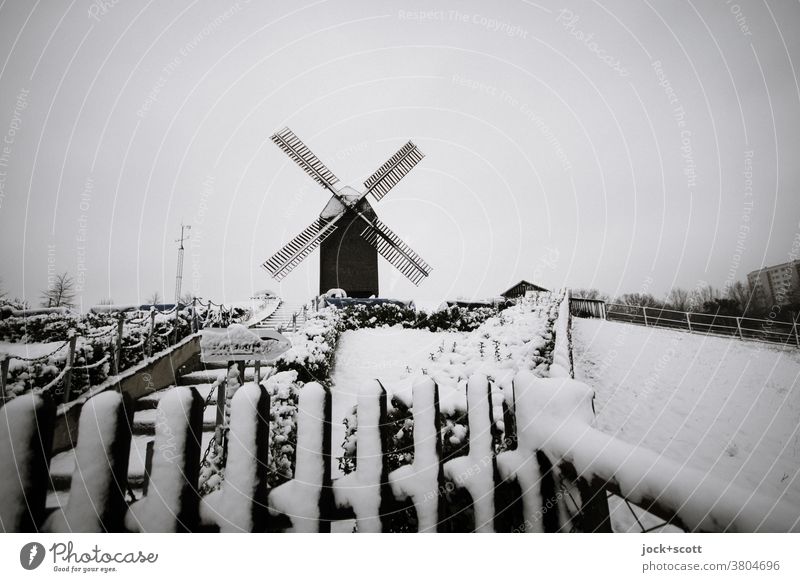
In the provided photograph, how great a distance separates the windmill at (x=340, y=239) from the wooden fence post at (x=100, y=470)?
13130mm

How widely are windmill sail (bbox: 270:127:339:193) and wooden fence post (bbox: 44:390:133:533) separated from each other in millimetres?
14071

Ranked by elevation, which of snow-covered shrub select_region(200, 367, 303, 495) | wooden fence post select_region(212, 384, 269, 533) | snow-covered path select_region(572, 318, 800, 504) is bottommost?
snow-covered path select_region(572, 318, 800, 504)

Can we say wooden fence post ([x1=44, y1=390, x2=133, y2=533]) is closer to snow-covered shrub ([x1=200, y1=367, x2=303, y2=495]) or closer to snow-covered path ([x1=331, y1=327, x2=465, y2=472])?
snow-covered shrub ([x1=200, y1=367, x2=303, y2=495])

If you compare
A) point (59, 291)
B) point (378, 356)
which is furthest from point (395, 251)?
point (59, 291)

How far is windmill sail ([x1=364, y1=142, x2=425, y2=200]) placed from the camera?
588 inches

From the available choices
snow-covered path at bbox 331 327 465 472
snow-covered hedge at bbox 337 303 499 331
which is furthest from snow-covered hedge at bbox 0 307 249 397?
snow-covered hedge at bbox 337 303 499 331

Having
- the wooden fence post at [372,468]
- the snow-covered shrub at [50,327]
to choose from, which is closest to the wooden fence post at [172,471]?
the wooden fence post at [372,468]

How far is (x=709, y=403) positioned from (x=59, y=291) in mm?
9633

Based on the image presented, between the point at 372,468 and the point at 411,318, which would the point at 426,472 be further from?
the point at 411,318

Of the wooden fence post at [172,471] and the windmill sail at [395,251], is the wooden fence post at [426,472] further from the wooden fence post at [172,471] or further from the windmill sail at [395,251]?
the windmill sail at [395,251]

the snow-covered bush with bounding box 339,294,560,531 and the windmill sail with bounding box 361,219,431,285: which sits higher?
the windmill sail with bounding box 361,219,431,285

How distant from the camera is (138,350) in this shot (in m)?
6.22

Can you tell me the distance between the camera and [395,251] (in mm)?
14992

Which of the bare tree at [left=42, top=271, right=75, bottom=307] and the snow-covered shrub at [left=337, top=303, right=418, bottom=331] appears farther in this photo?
the snow-covered shrub at [left=337, top=303, right=418, bottom=331]
